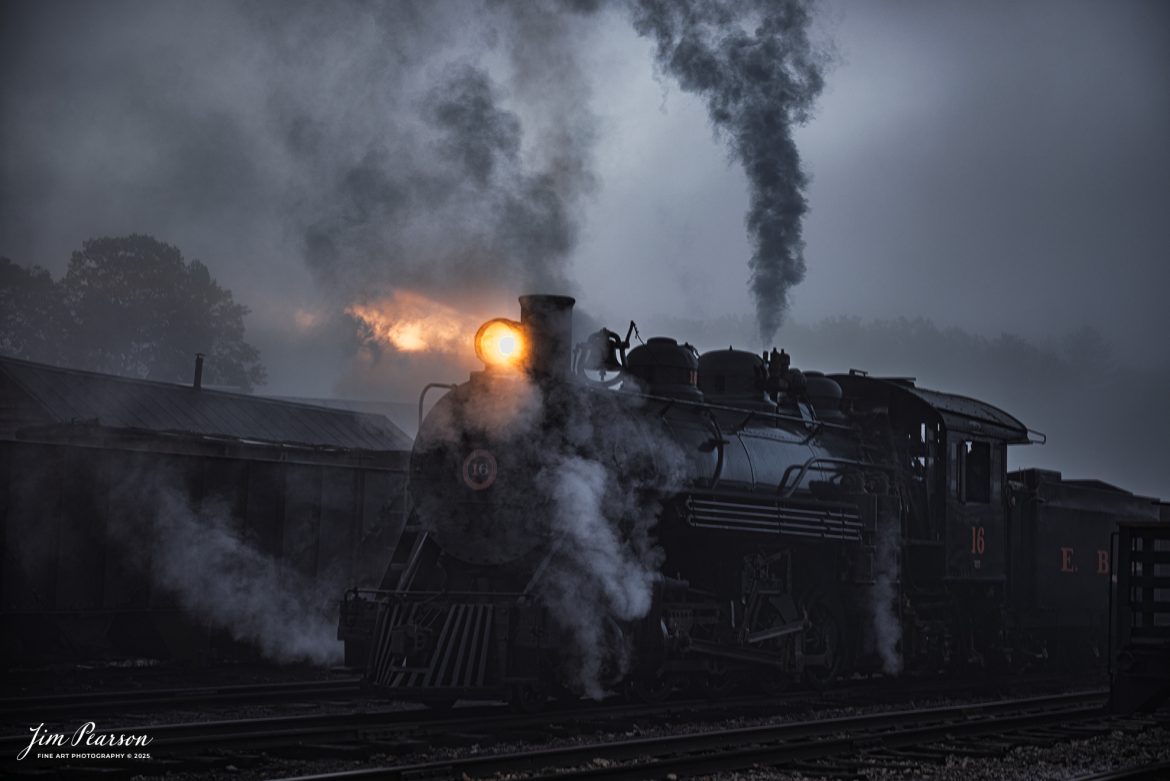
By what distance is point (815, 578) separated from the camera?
16.2 meters

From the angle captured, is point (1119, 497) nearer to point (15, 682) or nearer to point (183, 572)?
point (183, 572)

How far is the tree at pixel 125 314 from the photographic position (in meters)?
53.5

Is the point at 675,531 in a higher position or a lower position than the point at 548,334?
lower

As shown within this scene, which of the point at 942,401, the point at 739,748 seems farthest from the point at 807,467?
the point at 739,748

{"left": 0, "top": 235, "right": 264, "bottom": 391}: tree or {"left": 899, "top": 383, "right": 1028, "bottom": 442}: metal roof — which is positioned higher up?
{"left": 0, "top": 235, "right": 264, "bottom": 391}: tree

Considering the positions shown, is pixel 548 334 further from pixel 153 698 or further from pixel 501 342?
pixel 153 698

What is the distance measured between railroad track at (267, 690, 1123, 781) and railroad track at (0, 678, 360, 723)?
4.77 meters

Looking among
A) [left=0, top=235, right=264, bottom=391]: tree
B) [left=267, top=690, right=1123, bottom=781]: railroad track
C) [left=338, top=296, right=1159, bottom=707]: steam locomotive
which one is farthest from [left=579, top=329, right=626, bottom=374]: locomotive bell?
[left=0, top=235, right=264, bottom=391]: tree

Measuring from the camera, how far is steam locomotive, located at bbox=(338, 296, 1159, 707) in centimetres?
1262

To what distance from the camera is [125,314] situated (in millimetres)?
55438

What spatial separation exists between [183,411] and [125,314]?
29525 mm

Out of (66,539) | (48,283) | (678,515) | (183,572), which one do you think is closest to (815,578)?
(678,515)
